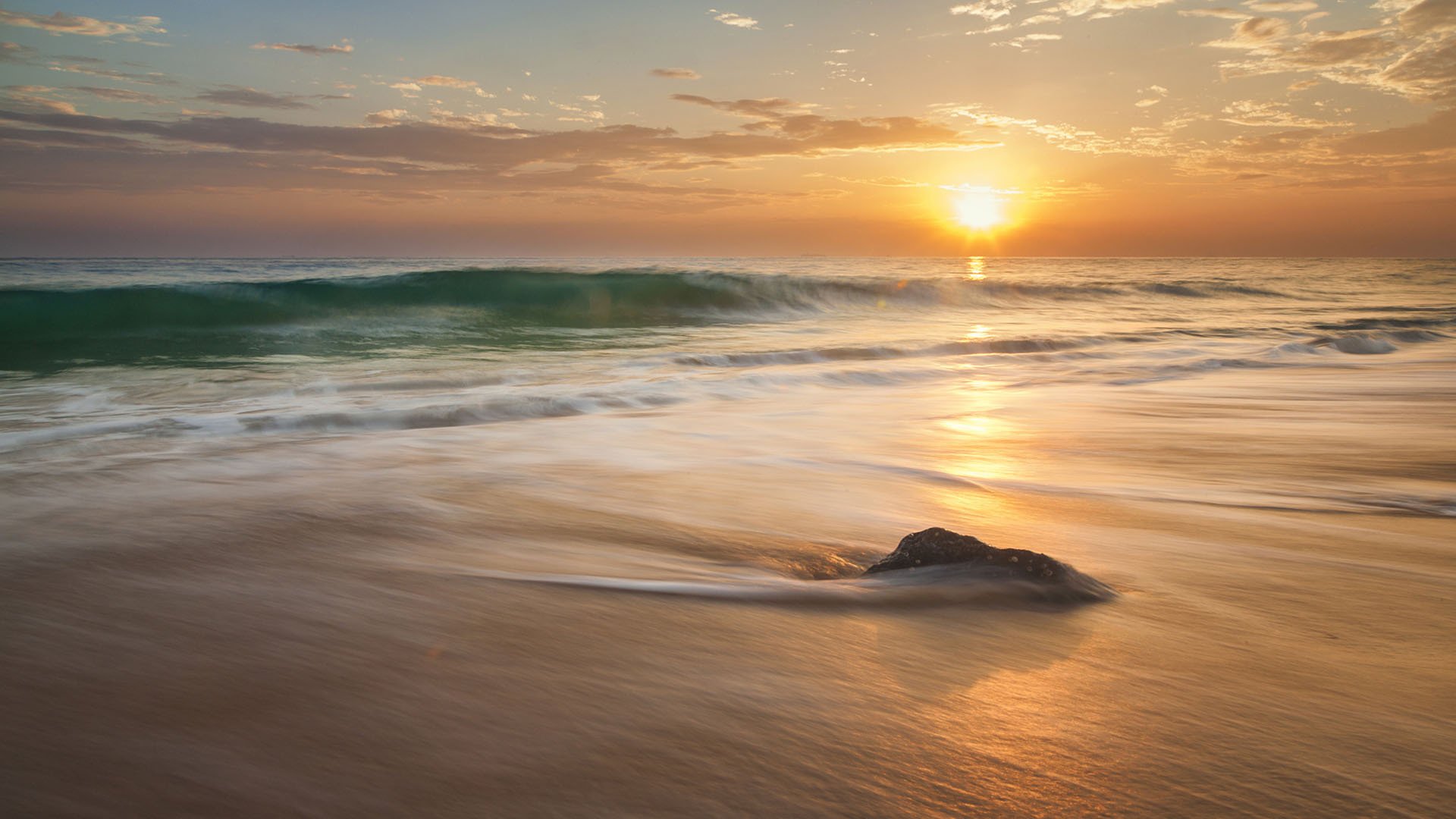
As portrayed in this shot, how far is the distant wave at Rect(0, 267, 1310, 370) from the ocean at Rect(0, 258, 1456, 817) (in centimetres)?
754

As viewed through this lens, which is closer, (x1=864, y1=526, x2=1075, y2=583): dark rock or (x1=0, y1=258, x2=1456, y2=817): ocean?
(x1=0, y1=258, x2=1456, y2=817): ocean

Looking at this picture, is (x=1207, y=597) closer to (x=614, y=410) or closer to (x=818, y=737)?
(x=818, y=737)

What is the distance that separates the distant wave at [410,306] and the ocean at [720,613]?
24.7 ft

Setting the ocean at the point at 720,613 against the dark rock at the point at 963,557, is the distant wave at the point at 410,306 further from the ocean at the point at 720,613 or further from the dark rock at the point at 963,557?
the dark rock at the point at 963,557

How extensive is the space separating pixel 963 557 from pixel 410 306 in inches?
711

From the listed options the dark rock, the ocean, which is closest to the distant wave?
the ocean

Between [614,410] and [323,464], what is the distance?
2.38 meters

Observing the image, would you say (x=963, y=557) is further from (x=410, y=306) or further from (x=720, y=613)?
(x=410, y=306)

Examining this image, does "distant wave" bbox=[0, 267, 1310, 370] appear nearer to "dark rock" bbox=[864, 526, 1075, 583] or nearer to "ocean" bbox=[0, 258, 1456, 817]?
"ocean" bbox=[0, 258, 1456, 817]

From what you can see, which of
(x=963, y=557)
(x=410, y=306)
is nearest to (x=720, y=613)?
(x=963, y=557)

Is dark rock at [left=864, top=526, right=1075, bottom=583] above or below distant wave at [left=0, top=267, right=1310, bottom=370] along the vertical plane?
below

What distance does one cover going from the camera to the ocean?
1.16 m

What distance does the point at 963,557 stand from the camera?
6.55 ft

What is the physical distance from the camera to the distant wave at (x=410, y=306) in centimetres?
1244
